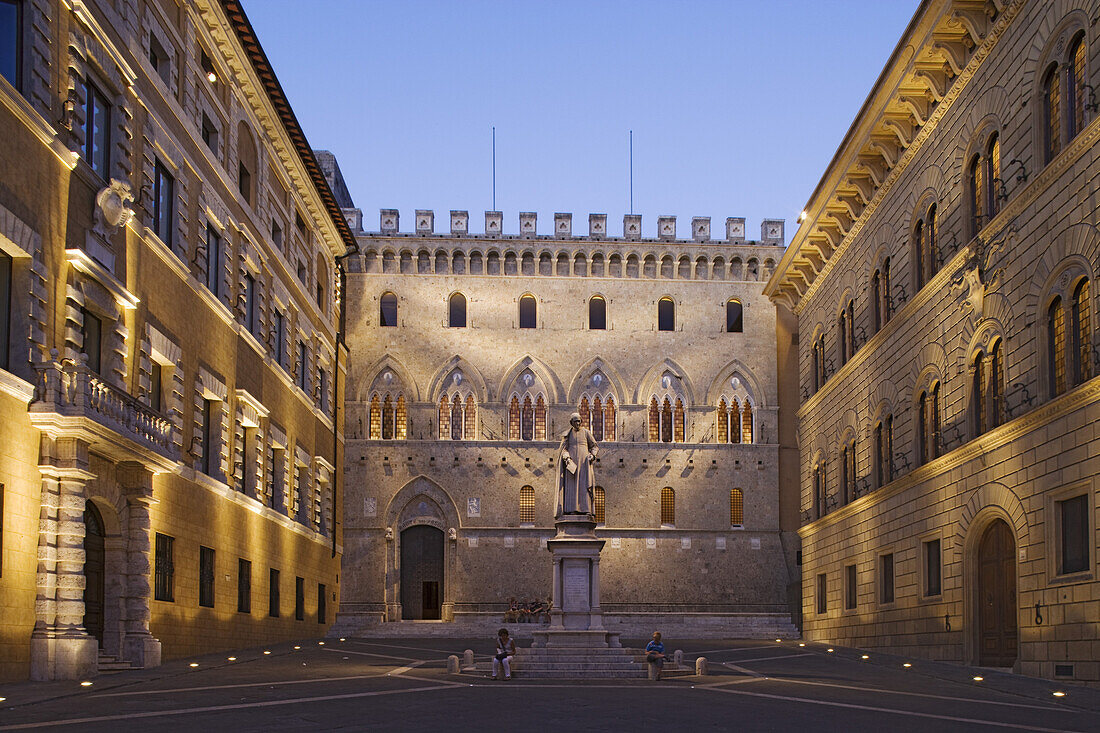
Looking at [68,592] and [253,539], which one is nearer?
[68,592]

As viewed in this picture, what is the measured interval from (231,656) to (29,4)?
15.6 metres

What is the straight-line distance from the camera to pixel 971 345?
83.5 feet

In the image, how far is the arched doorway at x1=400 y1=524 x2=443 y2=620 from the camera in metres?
53.3

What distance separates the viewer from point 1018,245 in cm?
2298

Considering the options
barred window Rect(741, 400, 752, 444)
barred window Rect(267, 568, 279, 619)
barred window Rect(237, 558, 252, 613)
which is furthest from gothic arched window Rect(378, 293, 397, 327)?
barred window Rect(237, 558, 252, 613)

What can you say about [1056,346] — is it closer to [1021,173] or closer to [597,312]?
[1021,173]

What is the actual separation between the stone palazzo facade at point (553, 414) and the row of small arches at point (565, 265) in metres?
0.06

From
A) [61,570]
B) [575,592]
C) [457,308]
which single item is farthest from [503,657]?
[457,308]

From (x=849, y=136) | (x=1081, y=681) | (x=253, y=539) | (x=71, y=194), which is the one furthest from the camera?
(x=253, y=539)

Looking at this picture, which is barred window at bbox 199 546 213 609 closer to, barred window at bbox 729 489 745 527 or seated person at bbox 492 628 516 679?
seated person at bbox 492 628 516 679

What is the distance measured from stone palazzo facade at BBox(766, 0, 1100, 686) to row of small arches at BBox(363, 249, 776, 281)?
17170mm

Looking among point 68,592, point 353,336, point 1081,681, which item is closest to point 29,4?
point 68,592

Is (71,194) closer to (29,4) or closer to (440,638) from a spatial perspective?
(29,4)

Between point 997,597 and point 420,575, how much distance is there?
106 ft
